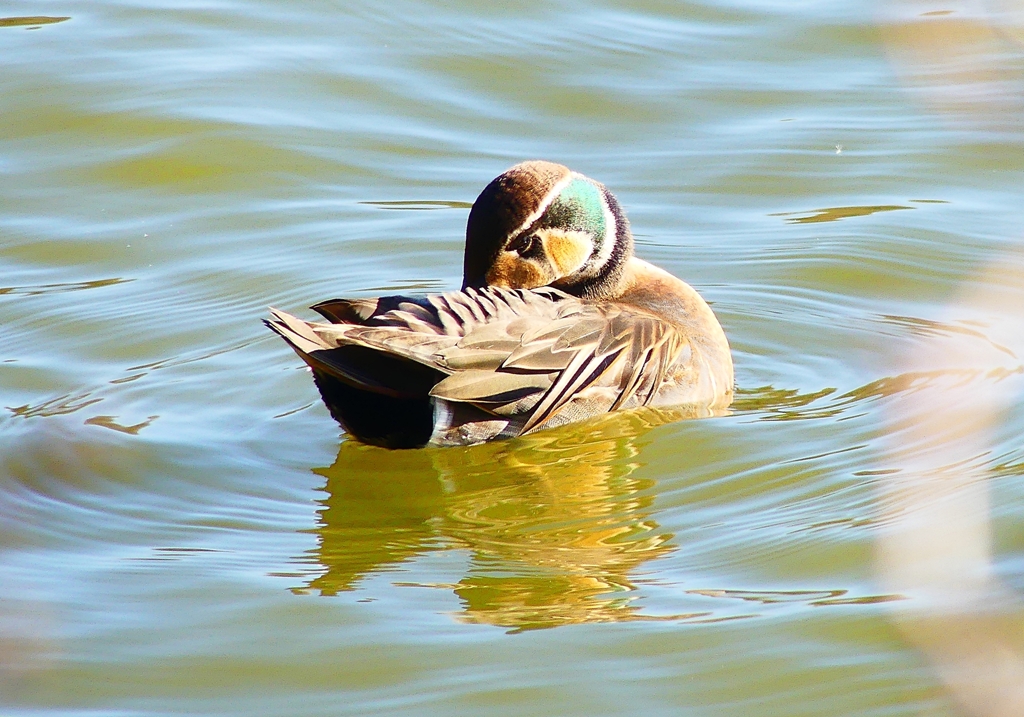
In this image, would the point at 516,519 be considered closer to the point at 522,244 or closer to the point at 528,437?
the point at 528,437

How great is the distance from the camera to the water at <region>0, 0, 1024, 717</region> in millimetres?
Answer: 4453

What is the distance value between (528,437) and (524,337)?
0.46 metres

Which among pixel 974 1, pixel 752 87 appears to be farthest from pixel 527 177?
pixel 974 1

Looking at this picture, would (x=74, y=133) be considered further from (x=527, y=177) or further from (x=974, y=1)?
(x=974, y=1)

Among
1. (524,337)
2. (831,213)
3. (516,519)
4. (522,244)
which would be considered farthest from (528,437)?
(831,213)

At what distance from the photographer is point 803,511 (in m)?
5.40

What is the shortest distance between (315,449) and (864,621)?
2587 mm

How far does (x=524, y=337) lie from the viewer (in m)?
6.00

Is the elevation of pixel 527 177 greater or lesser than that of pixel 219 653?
greater

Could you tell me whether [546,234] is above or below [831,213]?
above

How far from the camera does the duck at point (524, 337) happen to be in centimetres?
560

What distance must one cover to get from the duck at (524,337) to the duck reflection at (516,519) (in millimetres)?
133

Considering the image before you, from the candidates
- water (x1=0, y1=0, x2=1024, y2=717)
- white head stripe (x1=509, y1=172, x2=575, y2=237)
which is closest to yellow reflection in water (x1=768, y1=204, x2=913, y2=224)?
water (x1=0, y1=0, x2=1024, y2=717)

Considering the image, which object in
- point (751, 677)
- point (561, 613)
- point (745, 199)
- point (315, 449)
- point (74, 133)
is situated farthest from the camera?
point (74, 133)
